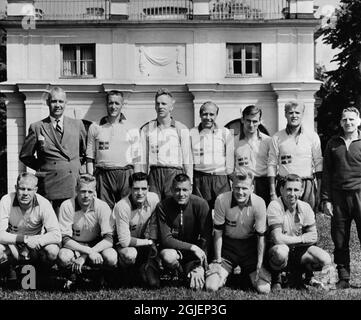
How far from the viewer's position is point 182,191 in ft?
21.1

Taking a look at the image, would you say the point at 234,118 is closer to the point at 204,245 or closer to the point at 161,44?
the point at 161,44

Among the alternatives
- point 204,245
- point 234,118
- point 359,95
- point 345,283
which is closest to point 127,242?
point 204,245

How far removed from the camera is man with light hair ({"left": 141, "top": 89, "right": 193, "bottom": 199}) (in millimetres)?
7324

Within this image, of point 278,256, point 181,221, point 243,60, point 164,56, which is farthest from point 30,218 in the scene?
point 243,60

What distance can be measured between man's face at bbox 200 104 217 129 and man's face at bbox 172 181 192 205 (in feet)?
3.61

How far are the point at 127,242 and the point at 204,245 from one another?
83 cm

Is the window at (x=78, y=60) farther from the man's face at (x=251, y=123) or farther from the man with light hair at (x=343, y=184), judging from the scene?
the man with light hair at (x=343, y=184)

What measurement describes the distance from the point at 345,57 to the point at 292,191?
18.1 meters

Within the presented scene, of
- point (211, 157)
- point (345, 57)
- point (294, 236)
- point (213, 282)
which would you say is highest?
point (345, 57)

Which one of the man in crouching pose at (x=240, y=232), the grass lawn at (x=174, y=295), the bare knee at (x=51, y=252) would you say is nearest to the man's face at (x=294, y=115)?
the man in crouching pose at (x=240, y=232)

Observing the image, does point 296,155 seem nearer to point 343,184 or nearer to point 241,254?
point 343,184

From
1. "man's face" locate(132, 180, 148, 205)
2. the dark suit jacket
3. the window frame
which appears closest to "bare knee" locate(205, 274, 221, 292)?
"man's face" locate(132, 180, 148, 205)

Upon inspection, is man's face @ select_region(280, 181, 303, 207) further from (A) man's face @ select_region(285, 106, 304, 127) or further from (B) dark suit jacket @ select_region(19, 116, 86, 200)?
(B) dark suit jacket @ select_region(19, 116, 86, 200)

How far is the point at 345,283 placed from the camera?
6672mm
